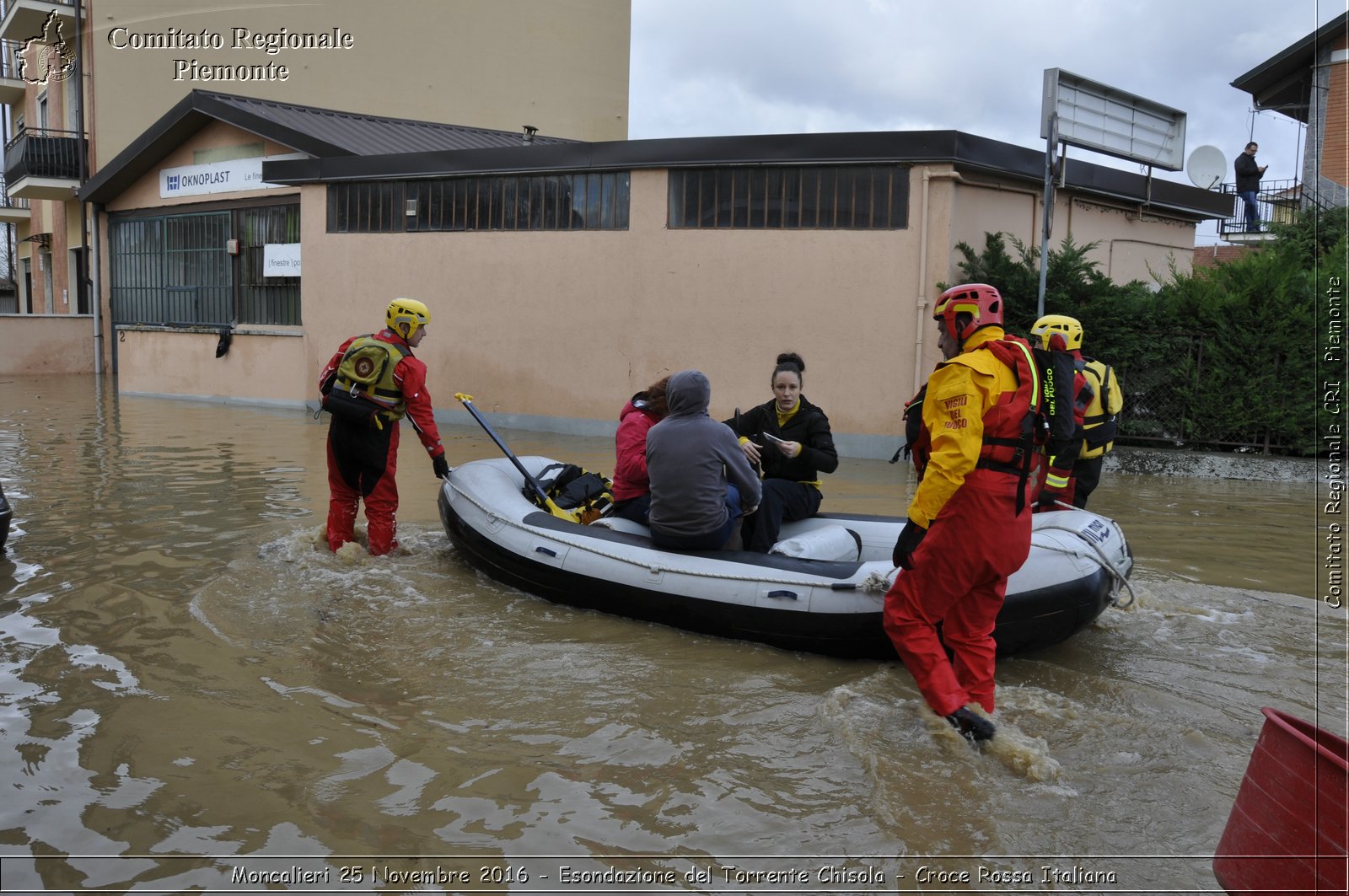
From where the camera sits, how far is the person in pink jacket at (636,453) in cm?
624

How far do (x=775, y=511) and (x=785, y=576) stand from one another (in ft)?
2.37

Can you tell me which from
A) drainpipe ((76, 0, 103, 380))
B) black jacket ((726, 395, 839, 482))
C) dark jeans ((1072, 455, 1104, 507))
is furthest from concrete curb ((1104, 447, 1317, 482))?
drainpipe ((76, 0, 103, 380))

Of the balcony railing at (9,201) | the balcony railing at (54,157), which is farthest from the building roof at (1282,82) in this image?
the balcony railing at (9,201)

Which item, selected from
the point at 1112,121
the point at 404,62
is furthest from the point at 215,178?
the point at 1112,121

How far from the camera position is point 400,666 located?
16.5 ft

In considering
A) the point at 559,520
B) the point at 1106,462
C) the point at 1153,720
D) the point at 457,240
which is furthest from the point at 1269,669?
the point at 457,240

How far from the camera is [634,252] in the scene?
12797mm

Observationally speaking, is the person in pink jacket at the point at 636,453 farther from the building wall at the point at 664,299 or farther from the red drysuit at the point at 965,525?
the building wall at the point at 664,299

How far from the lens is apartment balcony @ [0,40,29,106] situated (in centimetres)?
2703

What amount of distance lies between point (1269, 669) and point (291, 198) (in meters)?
15.8

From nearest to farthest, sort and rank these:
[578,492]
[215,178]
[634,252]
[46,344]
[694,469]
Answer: [694,469] < [578,492] < [634,252] < [215,178] < [46,344]

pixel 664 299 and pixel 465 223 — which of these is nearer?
pixel 664 299

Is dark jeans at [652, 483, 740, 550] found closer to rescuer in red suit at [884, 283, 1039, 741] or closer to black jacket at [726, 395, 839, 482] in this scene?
black jacket at [726, 395, 839, 482]

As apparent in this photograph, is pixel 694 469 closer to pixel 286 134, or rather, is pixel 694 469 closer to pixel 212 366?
pixel 286 134
